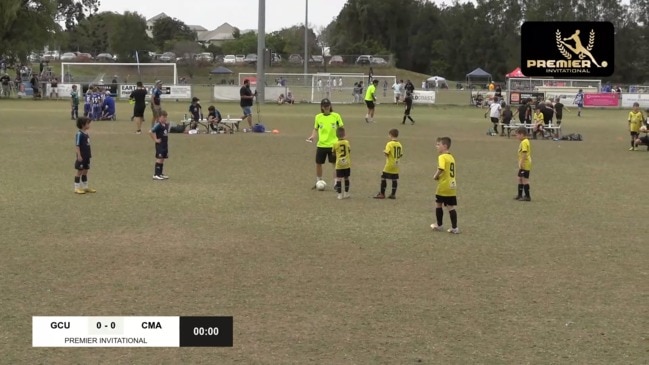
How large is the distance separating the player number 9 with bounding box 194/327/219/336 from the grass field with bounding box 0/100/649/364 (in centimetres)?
18

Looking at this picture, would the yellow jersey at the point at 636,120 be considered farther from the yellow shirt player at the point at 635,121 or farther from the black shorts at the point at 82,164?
the black shorts at the point at 82,164

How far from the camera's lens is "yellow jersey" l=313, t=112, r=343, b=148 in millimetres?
15422

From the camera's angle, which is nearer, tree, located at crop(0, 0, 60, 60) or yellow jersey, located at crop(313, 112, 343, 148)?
yellow jersey, located at crop(313, 112, 343, 148)

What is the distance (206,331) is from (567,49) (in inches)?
303

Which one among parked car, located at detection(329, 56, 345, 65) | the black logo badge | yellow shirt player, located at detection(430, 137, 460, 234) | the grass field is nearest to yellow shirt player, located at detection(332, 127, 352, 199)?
the grass field

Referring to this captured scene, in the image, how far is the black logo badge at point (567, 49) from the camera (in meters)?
11.6

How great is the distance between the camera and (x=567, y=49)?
11.8 meters

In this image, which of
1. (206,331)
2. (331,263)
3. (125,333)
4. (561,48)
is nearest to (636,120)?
(561,48)

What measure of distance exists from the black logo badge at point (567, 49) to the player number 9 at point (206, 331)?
7.10 metres

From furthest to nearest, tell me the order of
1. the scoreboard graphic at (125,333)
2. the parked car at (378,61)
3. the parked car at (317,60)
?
the parked car at (378,61) < the parked car at (317,60) < the scoreboard graphic at (125,333)

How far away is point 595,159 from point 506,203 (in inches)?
367

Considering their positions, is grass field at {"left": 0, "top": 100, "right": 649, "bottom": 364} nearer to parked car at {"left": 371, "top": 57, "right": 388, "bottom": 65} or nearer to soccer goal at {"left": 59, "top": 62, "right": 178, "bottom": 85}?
soccer goal at {"left": 59, "top": 62, "right": 178, "bottom": 85}

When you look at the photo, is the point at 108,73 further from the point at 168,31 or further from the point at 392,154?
the point at 168,31

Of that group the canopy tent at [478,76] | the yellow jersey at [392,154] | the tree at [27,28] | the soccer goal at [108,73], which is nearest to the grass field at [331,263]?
the yellow jersey at [392,154]
